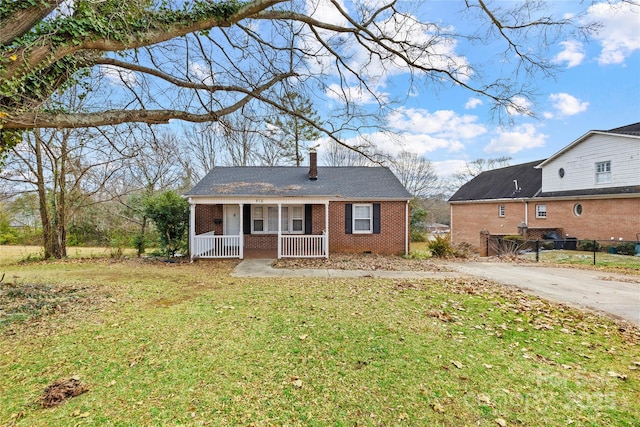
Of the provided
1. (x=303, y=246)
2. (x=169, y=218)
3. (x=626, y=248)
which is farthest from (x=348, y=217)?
(x=626, y=248)

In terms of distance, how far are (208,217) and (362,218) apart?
24.2 ft

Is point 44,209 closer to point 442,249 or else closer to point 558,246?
point 442,249

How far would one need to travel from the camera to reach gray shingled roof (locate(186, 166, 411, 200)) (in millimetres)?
12562

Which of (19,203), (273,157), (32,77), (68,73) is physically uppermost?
(273,157)

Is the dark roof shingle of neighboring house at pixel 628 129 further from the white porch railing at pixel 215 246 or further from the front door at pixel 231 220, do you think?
the white porch railing at pixel 215 246

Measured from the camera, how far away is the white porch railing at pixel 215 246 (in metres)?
11.7

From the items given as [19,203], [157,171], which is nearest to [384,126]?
[157,171]

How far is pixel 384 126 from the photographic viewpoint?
7.89 metres

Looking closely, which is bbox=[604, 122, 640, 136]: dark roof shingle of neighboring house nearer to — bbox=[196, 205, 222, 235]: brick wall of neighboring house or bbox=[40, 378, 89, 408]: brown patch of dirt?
bbox=[196, 205, 222, 235]: brick wall of neighboring house

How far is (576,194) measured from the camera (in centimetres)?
1728

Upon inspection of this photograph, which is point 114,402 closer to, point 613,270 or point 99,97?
point 99,97

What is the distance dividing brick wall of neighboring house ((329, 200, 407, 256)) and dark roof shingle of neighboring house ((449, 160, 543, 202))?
13205 mm

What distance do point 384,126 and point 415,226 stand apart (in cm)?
1762

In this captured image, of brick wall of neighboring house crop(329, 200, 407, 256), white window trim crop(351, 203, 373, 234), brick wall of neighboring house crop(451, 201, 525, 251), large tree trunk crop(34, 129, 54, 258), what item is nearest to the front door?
brick wall of neighboring house crop(329, 200, 407, 256)
